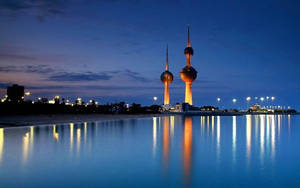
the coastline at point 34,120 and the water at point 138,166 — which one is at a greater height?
the coastline at point 34,120

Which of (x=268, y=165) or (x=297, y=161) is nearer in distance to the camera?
(x=268, y=165)

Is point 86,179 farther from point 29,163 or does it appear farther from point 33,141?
point 33,141

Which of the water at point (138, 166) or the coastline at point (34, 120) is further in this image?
the coastline at point (34, 120)

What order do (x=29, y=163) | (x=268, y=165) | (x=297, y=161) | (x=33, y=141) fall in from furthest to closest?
(x=33, y=141)
(x=297, y=161)
(x=268, y=165)
(x=29, y=163)

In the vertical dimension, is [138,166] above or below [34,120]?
below

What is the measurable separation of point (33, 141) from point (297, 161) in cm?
1573

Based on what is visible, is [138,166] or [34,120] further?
[34,120]

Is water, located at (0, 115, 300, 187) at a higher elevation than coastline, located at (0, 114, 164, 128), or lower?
lower

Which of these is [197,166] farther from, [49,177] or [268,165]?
[49,177]

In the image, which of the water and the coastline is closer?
the water

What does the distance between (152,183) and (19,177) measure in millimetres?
4620

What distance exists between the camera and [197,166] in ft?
47.7

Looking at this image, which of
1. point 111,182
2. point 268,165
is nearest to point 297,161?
point 268,165

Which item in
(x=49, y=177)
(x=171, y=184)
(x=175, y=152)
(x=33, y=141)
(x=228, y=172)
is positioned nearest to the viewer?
(x=171, y=184)
